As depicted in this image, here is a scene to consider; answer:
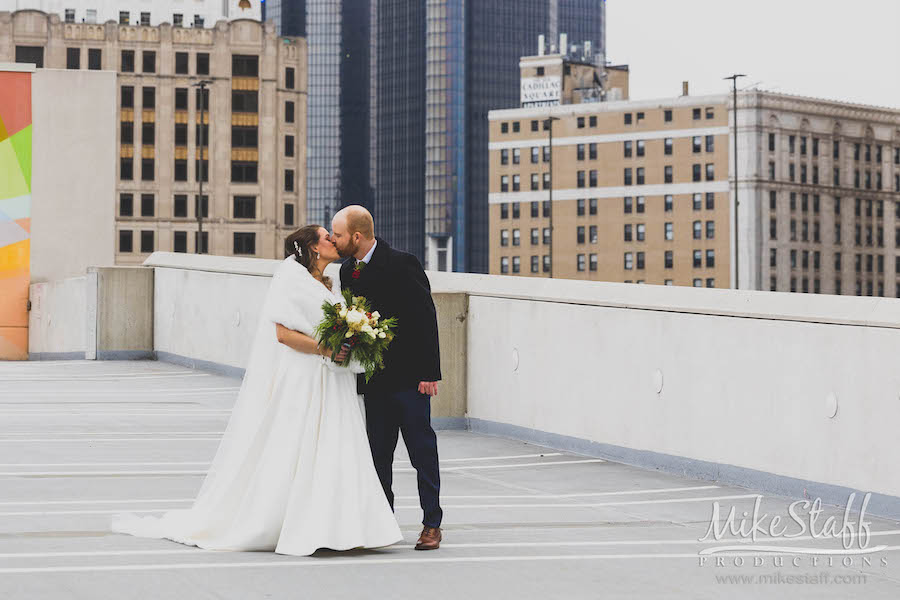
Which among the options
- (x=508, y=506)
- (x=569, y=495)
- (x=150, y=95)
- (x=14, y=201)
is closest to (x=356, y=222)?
(x=508, y=506)

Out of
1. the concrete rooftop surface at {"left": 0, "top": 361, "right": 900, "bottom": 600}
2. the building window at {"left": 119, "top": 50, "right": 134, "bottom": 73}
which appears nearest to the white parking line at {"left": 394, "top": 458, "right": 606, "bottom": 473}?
the concrete rooftop surface at {"left": 0, "top": 361, "right": 900, "bottom": 600}

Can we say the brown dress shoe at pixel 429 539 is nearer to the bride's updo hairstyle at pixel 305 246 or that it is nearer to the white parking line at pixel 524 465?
the bride's updo hairstyle at pixel 305 246

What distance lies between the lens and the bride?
7.93 meters

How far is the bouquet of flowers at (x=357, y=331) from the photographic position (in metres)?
7.98

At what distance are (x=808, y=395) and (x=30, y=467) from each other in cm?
608

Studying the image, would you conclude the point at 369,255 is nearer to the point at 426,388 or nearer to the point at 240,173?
the point at 426,388

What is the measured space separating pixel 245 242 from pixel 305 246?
121m

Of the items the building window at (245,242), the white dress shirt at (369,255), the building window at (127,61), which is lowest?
the white dress shirt at (369,255)

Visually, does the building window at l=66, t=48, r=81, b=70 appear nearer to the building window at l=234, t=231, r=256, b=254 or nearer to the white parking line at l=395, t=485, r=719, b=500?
the building window at l=234, t=231, r=256, b=254

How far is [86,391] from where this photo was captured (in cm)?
1827

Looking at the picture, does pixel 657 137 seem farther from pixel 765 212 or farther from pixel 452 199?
pixel 452 199

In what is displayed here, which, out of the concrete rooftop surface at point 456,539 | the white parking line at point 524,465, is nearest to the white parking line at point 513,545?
the concrete rooftop surface at point 456,539

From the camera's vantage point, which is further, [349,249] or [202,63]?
[202,63]

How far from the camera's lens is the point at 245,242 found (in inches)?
5044
